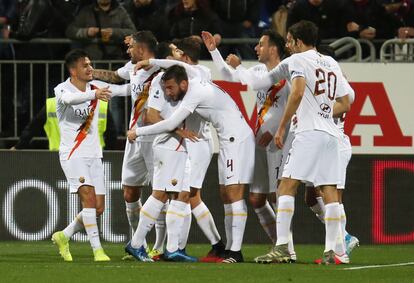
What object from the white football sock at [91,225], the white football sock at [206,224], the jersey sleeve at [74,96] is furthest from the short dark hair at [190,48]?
the white football sock at [91,225]

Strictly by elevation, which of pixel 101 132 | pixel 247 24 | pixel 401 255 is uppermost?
pixel 247 24

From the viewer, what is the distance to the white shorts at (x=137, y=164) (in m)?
15.8

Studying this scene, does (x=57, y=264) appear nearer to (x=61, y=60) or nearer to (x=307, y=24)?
(x=307, y=24)

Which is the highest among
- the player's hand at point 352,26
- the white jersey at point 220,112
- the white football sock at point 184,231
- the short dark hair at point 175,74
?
the player's hand at point 352,26

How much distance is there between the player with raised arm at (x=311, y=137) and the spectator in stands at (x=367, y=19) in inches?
221

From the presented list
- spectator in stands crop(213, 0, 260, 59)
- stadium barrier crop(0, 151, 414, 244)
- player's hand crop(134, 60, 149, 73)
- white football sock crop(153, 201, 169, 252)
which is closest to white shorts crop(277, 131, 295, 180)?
white football sock crop(153, 201, 169, 252)

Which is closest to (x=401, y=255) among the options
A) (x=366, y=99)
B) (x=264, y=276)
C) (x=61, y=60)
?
(x=366, y=99)

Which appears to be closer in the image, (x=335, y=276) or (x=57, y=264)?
(x=335, y=276)

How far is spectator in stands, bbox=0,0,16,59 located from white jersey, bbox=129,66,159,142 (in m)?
4.48

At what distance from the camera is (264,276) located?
1273 cm

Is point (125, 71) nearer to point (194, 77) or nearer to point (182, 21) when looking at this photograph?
point (194, 77)

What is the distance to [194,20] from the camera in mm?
19609

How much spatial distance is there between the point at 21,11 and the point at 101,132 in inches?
108

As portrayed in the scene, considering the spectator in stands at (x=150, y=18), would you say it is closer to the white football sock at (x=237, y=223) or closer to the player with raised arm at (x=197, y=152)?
the player with raised arm at (x=197, y=152)
